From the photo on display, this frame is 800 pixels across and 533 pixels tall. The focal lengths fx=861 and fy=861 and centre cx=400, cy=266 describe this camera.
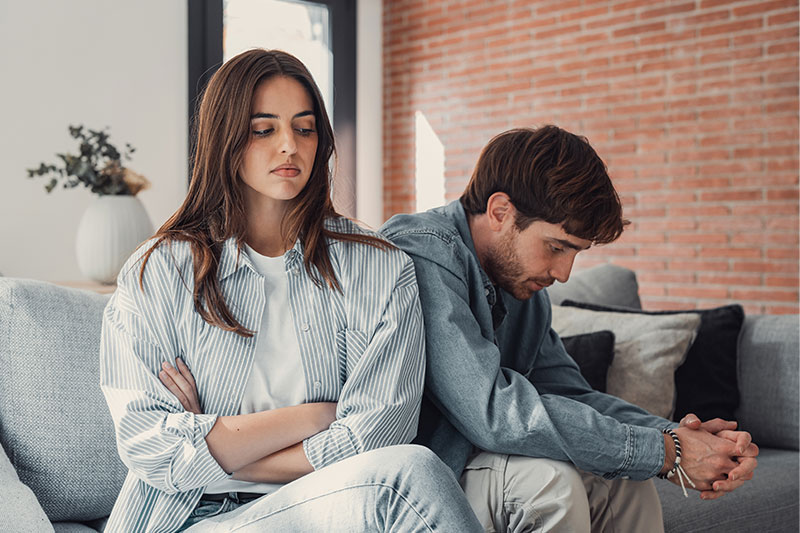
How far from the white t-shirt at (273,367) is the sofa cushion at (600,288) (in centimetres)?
138

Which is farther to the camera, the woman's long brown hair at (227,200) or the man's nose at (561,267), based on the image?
the man's nose at (561,267)

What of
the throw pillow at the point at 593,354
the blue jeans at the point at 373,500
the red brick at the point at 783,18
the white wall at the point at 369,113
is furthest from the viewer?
the white wall at the point at 369,113

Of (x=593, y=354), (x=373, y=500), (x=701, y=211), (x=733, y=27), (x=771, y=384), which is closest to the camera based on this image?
(x=373, y=500)

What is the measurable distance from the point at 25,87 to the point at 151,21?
73 centimetres

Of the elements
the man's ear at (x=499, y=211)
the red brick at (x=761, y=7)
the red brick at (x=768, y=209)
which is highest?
the red brick at (x=761, y=7)

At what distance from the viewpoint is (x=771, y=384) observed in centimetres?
242

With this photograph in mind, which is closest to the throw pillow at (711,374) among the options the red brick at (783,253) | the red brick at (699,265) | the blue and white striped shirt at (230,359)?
the blue and white striped shirt at (230,359)

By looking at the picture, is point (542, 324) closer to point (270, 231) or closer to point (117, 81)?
point (270, 231)

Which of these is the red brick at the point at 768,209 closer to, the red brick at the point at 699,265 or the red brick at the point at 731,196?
the red brick at the point at 731,196

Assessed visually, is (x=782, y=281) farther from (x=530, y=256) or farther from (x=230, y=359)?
(x=230, y=359)

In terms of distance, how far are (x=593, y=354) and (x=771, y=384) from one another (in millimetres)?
548

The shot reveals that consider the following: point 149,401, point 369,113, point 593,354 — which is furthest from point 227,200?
point 369,113

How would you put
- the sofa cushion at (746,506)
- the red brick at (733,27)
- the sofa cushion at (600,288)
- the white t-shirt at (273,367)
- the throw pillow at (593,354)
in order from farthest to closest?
the red brick at (733,27)
the sofa cushion at (600,288)
the throw pillow at (593,354)
the sofa cushion at (746,506)
the white t-shirt at (273,367)

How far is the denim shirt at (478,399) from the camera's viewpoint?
4.83ft
